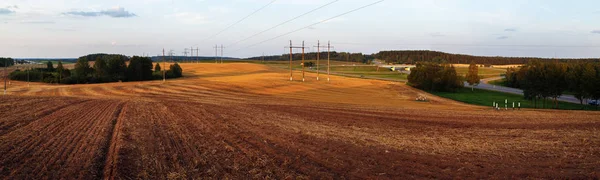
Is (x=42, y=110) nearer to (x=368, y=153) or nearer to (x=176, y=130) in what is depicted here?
(x=176, y=130)

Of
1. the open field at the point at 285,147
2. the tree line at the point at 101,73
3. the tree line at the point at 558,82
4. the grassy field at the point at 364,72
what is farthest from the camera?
the grassy field at the point at 364,72

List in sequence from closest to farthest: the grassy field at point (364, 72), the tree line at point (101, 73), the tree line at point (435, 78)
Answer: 1. the tree line at point (101, 73)
2. the tree line at point (435, 78)
3. the grassy field at point (364, 72)

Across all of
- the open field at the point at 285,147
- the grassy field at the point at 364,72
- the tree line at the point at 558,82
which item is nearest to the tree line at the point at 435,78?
the grassy field at the point at 364,72

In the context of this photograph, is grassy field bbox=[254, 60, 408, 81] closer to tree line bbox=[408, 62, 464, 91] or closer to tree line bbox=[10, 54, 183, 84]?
tree line bbox=[408, 62, 464, 91]

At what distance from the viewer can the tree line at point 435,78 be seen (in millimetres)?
82000

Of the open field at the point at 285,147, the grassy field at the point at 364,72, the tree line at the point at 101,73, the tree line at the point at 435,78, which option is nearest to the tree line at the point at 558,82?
the tree line at the point at 435,78

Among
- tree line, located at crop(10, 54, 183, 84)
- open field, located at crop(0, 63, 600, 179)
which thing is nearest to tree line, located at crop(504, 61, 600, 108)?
open field, located at crop(0, 63, 600, 179)

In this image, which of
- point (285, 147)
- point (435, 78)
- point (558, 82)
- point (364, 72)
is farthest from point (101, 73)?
point (364, 72)

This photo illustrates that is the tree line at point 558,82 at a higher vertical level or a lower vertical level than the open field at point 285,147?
higher

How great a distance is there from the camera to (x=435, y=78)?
8119 cm

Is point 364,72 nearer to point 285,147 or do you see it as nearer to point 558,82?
point 558,82

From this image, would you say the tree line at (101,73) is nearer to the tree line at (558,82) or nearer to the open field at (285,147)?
the open field at (285,147)

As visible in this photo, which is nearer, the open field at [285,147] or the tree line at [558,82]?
the open field at [285,147]

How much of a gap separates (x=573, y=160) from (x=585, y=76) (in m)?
44.4
